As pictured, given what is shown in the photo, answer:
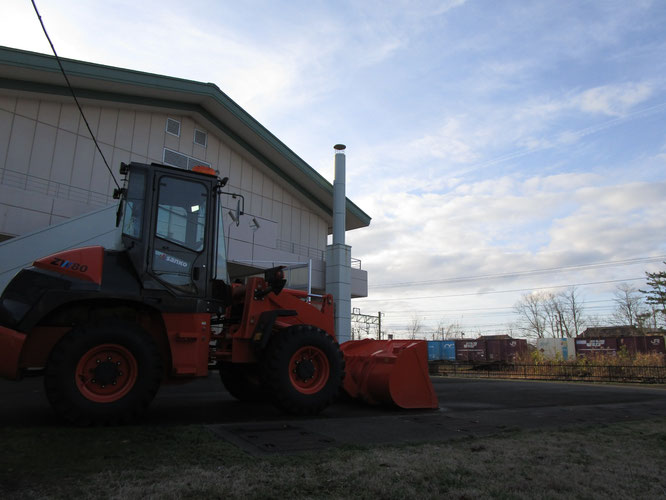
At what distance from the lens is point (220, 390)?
998 cm

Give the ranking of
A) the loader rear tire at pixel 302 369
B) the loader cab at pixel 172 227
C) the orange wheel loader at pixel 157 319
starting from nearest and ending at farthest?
the orange wheel loader at pixel 157 319 < the loader cab at pixel 172 227 < the loader rear tire at pixel 302 369

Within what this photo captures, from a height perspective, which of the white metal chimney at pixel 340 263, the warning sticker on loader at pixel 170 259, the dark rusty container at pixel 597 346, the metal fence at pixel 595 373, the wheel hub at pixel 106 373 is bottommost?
the metal fence at pixel 595 373

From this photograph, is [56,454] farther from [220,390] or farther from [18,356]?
[220,390]

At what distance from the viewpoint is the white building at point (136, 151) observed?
552 inches

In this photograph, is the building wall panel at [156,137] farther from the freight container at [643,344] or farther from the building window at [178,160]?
the freight container at [643,344]

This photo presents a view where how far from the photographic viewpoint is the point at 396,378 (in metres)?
6.86

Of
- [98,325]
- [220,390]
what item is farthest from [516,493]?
[220,390]

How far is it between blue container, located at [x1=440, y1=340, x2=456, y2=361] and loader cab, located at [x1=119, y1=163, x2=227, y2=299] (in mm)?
33402

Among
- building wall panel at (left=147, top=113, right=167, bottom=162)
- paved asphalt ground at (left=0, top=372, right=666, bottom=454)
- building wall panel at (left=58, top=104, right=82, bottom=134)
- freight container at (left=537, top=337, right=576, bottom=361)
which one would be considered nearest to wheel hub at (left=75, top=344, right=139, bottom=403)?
paved asphalt ground at (left=0, top=372, right=666, bottom=454)

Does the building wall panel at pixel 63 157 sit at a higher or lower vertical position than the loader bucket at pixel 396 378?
A: higher

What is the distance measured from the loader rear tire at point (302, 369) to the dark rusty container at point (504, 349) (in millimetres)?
28012

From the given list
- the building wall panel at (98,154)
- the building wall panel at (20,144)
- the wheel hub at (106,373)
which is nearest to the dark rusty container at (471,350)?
the building wall panel at (98,154)

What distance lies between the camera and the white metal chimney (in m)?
20.9

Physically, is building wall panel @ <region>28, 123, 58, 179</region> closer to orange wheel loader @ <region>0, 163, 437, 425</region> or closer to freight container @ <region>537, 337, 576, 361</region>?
orange wheel loader @ <region>0, 163, 437, 425</region>
